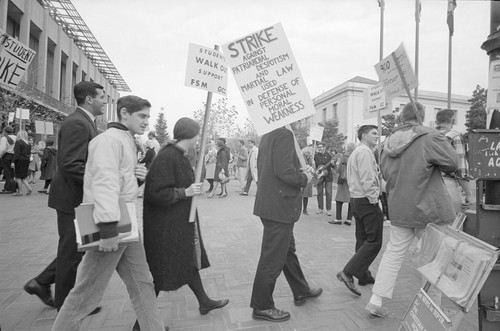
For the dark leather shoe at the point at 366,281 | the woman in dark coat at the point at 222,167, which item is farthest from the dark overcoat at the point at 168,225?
the woman in dark coat at the point at 222,167

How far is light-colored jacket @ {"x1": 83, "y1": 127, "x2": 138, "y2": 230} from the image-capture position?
7.08 feet

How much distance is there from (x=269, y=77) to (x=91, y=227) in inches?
75.7

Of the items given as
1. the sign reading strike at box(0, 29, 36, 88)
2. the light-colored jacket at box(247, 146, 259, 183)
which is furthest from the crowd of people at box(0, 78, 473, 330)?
the light-colored jacket at box(247, 146, 259, 183)

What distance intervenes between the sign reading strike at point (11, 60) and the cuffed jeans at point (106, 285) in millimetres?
3313

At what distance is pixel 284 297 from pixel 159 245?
1575mm

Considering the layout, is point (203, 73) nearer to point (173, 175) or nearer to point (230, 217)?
point (173, 175)

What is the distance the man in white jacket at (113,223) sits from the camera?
2.19 metres

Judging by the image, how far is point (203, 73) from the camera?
3270 mm

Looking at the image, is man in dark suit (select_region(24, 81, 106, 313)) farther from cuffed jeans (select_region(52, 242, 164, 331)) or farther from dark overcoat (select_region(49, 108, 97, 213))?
cuffed jeans (select_region(52, 242, 164, 331))

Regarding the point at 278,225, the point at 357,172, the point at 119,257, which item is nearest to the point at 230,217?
the point at 357,172

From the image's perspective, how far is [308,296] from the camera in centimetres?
351

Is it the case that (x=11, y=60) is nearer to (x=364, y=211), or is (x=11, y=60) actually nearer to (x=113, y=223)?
(x=113, y=223)

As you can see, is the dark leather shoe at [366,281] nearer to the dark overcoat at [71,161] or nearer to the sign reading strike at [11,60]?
the dark overcoat at [71,161]

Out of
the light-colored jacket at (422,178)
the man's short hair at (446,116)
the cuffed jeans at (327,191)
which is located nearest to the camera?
the light-colored jacket at (422,178)
